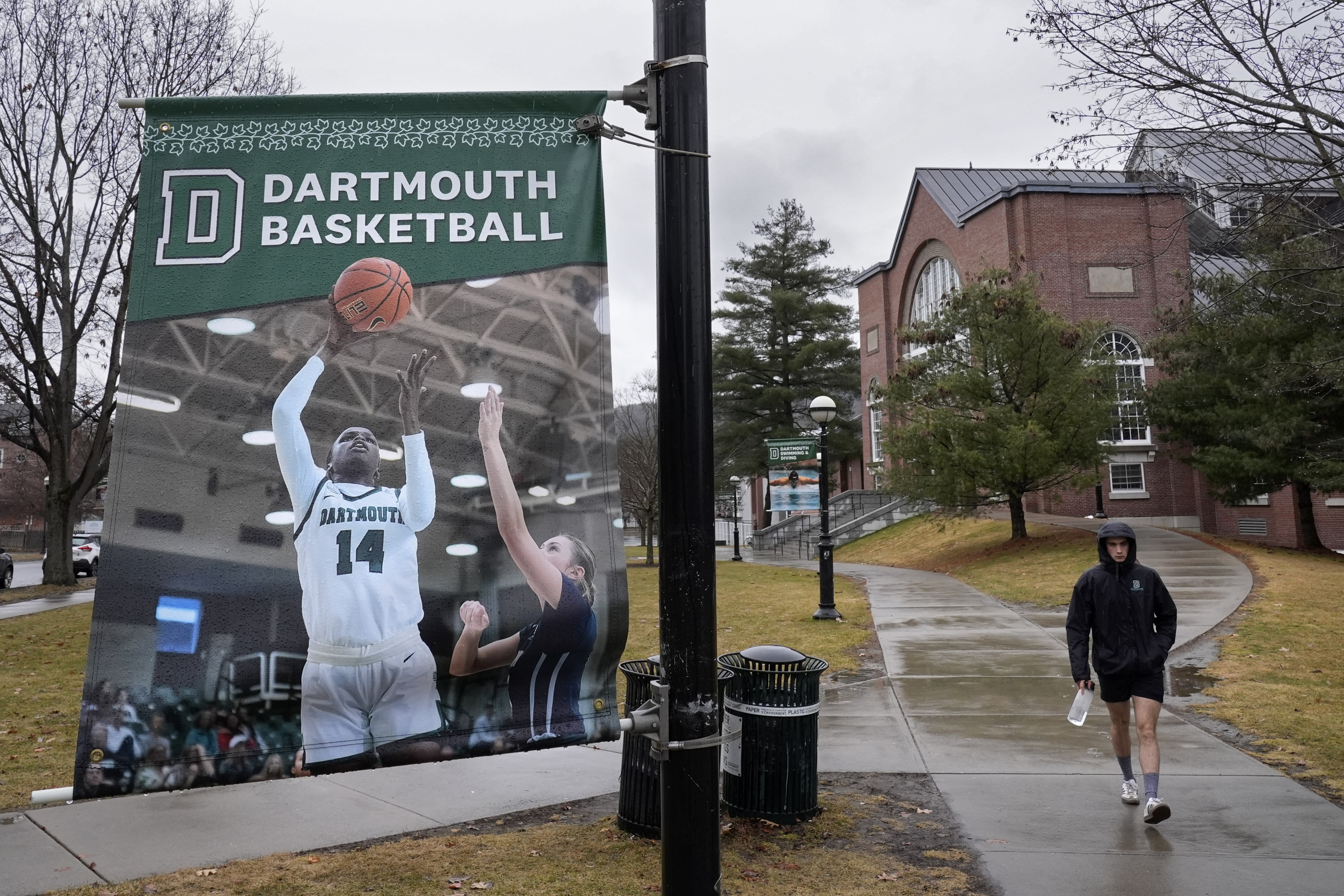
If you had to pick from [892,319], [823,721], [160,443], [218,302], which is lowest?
[823,721]

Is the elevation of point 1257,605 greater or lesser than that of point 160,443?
lesser

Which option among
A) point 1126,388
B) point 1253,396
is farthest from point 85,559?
point 1253,396

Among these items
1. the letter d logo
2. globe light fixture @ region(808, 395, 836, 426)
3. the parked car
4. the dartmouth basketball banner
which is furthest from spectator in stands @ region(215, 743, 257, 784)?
the parked car

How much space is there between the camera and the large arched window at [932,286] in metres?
42.5

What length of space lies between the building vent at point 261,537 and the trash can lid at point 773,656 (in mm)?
3345

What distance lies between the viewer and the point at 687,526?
3.05m

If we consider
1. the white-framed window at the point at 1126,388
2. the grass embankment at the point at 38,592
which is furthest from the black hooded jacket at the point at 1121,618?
the grass embankment at the point at 38,592

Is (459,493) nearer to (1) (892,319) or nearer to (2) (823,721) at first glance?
(2) (823,721)

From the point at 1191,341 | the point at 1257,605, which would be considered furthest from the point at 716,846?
the point at 1191,341

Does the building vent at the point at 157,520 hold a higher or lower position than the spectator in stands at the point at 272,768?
higher

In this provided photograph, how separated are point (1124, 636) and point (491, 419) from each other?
4559 mm

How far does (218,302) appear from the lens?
10.8 feet

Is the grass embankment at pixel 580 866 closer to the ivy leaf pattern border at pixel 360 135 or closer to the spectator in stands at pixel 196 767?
the spectator in stands at pixel 196 767

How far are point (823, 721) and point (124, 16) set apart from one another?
18893 mm
